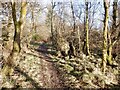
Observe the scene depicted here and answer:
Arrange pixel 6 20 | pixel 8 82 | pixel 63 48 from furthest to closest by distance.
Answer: pixel 63 48 < pixel 6 20 < pixel 8 82

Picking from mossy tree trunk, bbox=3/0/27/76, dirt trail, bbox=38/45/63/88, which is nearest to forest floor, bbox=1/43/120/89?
dirt trail, bbox=38/45/63/88

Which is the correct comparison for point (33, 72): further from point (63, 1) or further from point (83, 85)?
point (63, 1)

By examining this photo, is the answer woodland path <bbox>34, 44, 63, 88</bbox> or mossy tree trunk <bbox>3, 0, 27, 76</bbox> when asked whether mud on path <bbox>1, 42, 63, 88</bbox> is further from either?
mossy tree trunk <bbox>3, 0, 27, 76</bbox>

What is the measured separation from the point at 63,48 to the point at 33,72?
999 cm

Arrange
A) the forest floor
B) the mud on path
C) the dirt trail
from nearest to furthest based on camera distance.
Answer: the mud on path → the forest floor → the dirt trail


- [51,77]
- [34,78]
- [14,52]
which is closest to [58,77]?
[51,77]

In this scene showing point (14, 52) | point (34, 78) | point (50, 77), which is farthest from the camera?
point (50, 77)

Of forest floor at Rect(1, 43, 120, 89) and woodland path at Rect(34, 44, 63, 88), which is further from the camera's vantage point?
woodland path at Rect(34, 44, 63, 88)

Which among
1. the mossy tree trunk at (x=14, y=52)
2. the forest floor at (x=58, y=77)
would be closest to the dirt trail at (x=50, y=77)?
the forest floor at (x=58, y=77)

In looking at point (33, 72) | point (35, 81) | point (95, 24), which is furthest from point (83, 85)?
point (95, 24)

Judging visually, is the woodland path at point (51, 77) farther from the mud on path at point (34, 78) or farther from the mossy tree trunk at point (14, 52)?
the mossy tree trunk at point (14, 52)

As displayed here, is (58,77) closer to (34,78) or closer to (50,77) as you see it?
(50,77)

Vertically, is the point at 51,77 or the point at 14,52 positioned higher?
the point at 14,52

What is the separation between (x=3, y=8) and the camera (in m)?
19.6
